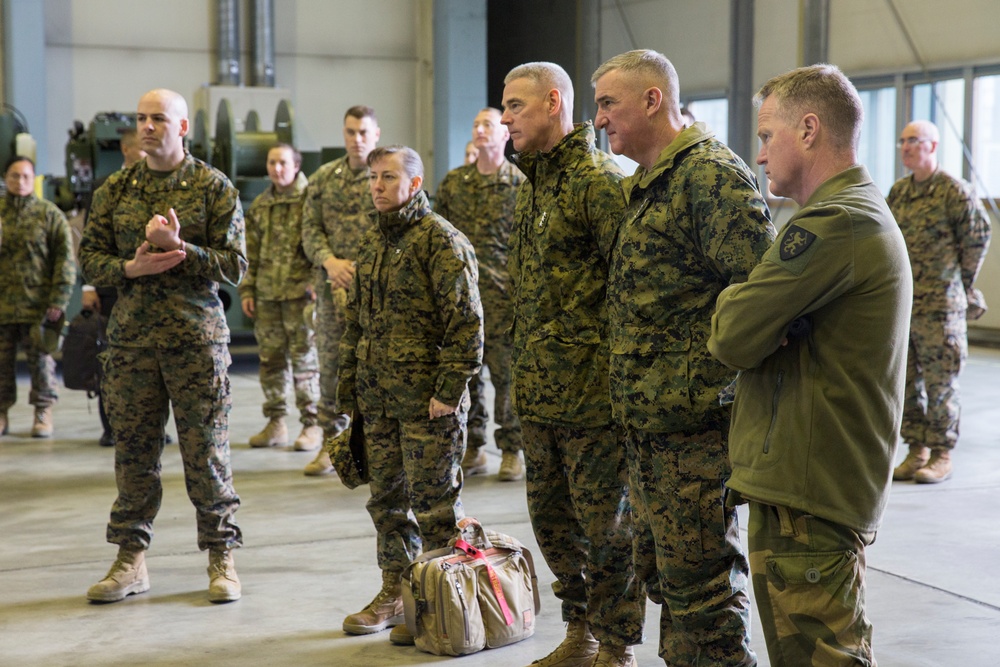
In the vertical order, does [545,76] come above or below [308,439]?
above

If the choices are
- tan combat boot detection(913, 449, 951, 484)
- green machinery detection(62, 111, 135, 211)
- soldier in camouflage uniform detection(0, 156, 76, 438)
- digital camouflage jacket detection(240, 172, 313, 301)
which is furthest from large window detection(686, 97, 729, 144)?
soldier in camouflage uniform detection(0, 156, 76, 438)

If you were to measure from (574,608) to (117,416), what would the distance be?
1863mm

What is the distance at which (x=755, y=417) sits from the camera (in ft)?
7.59

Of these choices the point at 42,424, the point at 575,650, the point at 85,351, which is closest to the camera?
the point at 575,650

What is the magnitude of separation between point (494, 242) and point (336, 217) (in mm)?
863

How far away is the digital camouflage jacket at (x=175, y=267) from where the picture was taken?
4.15 m

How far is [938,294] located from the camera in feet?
20.6

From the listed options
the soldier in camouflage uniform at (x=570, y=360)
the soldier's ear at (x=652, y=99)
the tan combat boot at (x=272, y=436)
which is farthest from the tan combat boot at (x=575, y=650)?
the tan combat boot at (x=272, y=436)

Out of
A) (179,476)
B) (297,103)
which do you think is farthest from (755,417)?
(297,103)

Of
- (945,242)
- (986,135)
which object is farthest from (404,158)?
(986,135)

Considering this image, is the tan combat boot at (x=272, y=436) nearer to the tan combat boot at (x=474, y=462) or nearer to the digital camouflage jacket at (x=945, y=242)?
A: the tan combat boot at (x=474, y=462)

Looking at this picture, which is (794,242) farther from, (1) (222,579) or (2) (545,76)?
(1) (222,579)

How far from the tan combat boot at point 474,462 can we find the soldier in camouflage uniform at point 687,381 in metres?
3.58

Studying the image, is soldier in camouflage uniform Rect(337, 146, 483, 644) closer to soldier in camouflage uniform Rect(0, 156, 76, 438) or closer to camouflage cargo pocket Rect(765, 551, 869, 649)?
camouflage cargo pocket Rect(765, 551, 869, 649)
